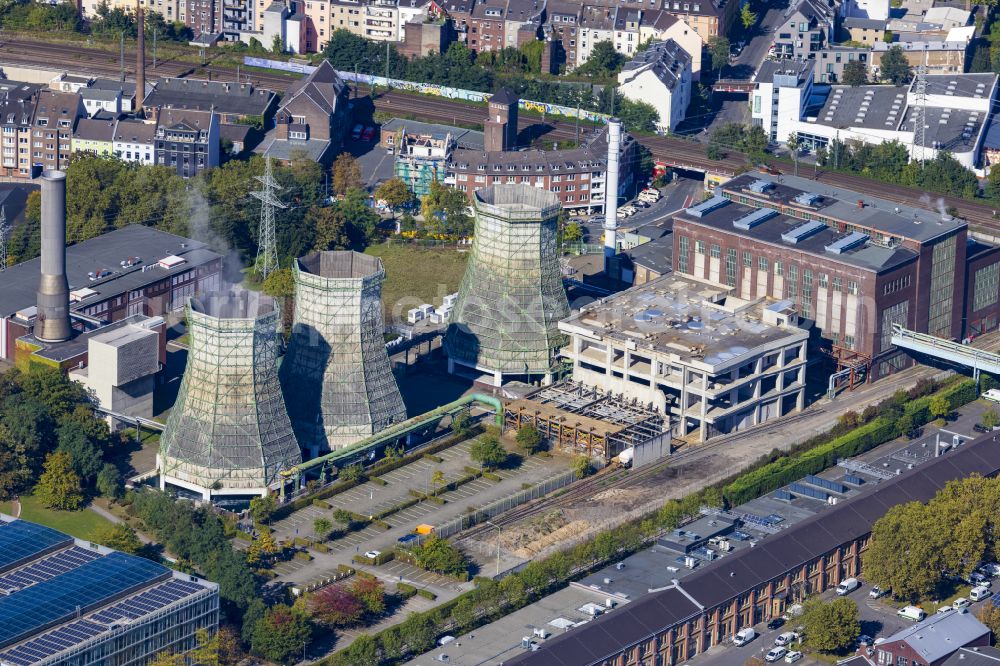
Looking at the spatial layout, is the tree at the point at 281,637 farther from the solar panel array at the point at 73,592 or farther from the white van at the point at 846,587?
the white van at the point at 846,587

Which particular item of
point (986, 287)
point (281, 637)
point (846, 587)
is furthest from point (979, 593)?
point (986, 287)

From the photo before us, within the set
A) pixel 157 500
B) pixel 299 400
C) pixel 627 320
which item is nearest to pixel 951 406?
pixel 627 320

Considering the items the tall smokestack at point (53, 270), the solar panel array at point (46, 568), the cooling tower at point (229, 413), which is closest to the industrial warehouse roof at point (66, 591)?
the solar panel array at point (46, 568)

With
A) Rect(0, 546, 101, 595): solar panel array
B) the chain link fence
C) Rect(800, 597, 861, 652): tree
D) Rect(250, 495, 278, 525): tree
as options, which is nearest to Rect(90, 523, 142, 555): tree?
Rect(0, 546, 101, 595): solar panel array

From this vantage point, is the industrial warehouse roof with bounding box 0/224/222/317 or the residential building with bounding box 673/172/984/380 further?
the industrial warehouse roof with bounding box 0/224/222/317

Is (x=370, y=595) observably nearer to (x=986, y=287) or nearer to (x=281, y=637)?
(x=281, y=637)

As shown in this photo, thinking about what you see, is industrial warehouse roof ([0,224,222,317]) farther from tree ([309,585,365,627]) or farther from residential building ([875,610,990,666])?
residential building ([875,610,990,666])
